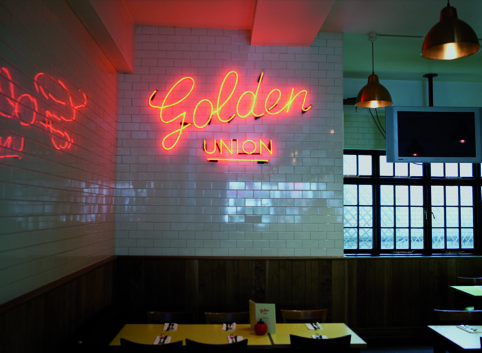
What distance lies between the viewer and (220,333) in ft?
11.5

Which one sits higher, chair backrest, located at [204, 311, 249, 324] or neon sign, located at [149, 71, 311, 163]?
neon sign, located at [149, 71, 311, 163]

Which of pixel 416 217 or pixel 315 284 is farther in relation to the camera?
pixel 416 217

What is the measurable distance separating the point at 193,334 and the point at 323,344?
1127 millimetres

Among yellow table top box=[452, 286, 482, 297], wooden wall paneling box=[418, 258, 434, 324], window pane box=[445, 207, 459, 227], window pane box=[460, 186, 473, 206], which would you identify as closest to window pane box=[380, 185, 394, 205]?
window pane box=[445, 207, 459, 227]

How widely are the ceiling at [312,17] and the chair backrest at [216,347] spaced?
11.1 ft

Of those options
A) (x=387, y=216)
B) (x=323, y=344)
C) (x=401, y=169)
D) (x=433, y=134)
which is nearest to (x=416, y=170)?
(x=401, y=169)

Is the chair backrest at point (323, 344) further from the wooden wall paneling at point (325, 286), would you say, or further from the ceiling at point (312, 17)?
the ceiling at point (312, 17)

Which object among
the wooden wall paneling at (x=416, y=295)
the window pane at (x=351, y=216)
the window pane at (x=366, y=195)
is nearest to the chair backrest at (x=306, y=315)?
the wooden wall paneling at (x=416, y=295)

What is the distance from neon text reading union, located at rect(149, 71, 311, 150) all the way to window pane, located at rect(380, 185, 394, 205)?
3265mm

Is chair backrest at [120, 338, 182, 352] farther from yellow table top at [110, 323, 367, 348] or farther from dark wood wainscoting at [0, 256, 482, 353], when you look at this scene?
dark wood wainscoting at [0, 256, 482, 353]

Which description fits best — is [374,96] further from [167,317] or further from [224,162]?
[167,317]

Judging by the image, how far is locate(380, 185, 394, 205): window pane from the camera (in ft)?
25.5

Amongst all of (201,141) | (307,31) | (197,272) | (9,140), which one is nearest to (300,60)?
(307,31)

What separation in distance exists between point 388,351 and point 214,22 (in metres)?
4.85
